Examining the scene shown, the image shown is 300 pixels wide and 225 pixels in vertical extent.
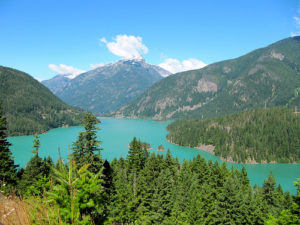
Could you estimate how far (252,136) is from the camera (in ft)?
472

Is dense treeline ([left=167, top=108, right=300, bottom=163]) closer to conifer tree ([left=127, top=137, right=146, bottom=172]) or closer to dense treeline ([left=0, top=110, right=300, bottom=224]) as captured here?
dense treeline ([left=0, top=110, right=300, bottom=224])

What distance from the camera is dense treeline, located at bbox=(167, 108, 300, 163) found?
12675cm

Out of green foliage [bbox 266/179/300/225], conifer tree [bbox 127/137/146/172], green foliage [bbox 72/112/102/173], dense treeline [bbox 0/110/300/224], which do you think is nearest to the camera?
dense treeline [bbox 0/110/300/224]

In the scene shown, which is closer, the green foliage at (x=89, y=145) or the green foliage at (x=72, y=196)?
the green foliage at (x=72, y=196)

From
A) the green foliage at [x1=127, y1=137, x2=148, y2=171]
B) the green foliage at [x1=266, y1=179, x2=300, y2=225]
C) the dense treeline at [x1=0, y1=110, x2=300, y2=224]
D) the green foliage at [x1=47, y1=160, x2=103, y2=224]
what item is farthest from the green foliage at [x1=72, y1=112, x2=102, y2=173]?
the green foliage at [x1=127, y1=137, x2=148, y2=171]

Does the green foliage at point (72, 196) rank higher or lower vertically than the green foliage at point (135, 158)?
higher

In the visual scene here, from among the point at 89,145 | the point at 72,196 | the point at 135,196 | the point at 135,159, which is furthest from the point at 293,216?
the point at 135,159

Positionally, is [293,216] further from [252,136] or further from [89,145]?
[252,136]

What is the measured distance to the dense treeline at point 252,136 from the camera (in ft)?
416

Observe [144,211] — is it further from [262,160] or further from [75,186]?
[262,160]

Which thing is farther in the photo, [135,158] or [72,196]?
[135,158]

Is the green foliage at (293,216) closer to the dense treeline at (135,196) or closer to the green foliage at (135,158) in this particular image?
the dense treeline at (135,196)

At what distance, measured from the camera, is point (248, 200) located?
36469 millimetres

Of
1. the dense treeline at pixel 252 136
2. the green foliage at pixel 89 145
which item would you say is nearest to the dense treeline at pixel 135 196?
the green foliage at pixel 89 145
